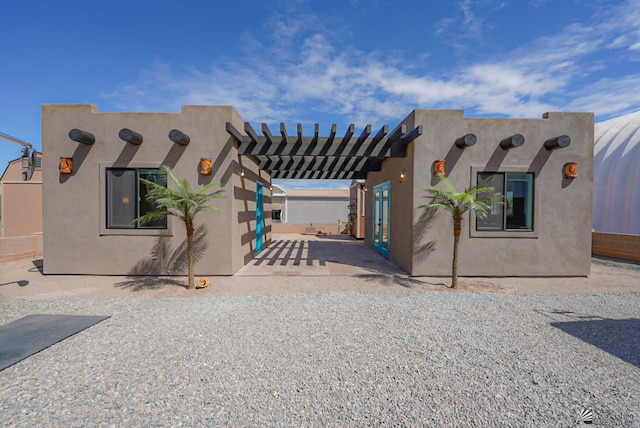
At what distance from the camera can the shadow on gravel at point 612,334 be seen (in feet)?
11.1

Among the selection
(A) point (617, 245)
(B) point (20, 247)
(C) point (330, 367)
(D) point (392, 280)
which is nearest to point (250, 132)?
(D) point (392, 280)

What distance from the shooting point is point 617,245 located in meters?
9.40

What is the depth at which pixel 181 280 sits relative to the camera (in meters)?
6.53

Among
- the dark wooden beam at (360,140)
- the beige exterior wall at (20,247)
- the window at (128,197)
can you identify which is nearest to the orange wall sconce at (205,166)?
the window at (128,197)

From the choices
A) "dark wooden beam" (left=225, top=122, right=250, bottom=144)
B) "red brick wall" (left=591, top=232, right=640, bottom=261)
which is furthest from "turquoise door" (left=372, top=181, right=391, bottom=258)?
"red brick wall" (left=591, top=232, right=640, bottom=261)

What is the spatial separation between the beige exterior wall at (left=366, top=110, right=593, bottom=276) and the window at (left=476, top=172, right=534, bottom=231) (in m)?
0.14

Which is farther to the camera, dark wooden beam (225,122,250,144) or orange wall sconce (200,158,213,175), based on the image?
orange wall sconce (200,158,213,175)

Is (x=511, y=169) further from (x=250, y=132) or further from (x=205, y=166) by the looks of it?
(x=205, y=166)

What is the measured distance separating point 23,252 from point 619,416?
13790mm

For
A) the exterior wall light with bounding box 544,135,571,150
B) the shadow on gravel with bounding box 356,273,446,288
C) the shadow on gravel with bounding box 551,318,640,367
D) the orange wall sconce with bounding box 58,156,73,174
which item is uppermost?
the exterior wall light with bounding box 544,135,571,150

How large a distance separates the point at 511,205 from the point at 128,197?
952 centimetres

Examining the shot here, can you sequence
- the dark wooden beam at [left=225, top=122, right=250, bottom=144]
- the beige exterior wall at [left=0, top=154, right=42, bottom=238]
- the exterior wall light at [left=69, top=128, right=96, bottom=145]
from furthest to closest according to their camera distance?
the beige exterior wall at [left=0, top=154, right=42, bottom=238] → the dark wooden beam at [left=225, top=122, right=250, bottom=144] → the exterior wall light at [left=69, top=128, right=96, bottom=145]

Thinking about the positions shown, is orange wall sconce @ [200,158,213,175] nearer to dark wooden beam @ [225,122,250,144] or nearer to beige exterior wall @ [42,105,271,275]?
beige exterior wall @ [42,105,271,275]

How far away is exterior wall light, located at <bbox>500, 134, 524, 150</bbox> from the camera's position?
6.34 meters
